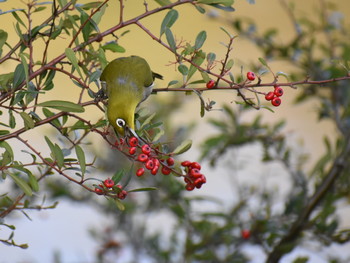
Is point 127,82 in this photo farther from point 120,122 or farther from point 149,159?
point 149,159

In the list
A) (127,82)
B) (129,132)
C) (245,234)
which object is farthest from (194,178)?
(245,234)

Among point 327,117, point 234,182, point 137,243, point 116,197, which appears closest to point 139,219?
point 137,243

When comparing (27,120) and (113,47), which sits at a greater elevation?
(113,47)

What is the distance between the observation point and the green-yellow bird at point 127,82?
0.74 meters

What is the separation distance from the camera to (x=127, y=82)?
2.63 ft

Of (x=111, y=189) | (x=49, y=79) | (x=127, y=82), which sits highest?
(x=127, y=82)

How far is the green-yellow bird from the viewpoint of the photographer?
737mm

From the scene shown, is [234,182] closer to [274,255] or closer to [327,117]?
[327,117]

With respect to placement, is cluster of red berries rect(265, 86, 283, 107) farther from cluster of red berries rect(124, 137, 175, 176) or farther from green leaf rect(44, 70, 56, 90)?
green leaf rect(44, 70, 56, 90)

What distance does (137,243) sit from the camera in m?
1.55

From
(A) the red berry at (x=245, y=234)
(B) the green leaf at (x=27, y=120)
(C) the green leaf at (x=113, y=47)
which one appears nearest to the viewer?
(B) the green leaf at (x=27, y=120)

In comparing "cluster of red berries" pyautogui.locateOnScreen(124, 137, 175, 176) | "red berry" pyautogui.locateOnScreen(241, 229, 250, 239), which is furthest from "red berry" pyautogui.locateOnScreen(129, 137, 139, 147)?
"red berry" pyautogui.locateOnScreen(241, 229, 250, 239)

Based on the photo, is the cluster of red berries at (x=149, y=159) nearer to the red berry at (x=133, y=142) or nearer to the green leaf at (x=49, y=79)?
the red berry at (x=133, y=142)

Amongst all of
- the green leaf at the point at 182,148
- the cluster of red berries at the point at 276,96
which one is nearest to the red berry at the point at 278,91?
the cluster of red berries at the point at 276,96
